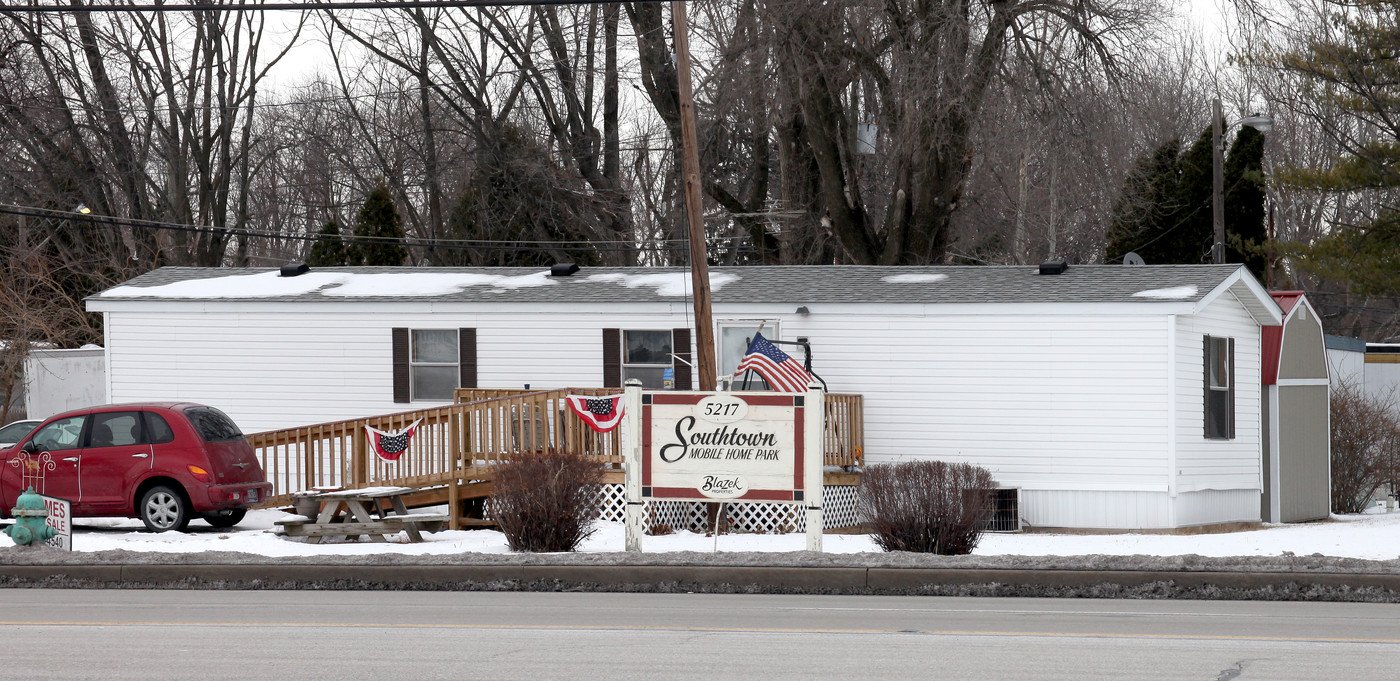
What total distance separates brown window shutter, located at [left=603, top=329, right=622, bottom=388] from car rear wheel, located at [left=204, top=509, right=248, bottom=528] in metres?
5.49

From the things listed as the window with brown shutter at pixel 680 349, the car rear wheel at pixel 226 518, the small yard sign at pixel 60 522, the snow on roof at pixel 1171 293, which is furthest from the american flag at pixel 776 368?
the small yard sign at pixel 60 522

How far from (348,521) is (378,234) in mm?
21181

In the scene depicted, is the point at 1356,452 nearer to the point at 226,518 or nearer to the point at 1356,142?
the point at 1356,142

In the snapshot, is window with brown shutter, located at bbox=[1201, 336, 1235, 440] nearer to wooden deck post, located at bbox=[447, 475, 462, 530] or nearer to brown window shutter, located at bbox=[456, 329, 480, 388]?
wooden deck post, located at bbox=[447, 475, 462, 530]

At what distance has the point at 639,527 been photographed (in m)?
14.5

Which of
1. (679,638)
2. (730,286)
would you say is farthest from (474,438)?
(679,638)

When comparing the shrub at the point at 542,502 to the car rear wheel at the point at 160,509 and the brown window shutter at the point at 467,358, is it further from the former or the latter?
the brown window shutter at the point at 467,358

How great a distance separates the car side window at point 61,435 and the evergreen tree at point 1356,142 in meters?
18.4

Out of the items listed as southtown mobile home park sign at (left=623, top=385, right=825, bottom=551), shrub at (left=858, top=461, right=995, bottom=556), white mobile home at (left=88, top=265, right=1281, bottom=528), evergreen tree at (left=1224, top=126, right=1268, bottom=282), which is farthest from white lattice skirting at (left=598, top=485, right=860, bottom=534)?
evergreen tree at (left=1224, top=126, right=1268, bottom=282)

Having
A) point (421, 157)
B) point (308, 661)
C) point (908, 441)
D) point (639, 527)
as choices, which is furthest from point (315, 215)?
point (308, 661)

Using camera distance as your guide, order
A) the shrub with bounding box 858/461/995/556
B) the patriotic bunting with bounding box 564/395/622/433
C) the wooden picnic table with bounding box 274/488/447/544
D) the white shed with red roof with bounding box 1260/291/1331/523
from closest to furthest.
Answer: the shrub with bounding box 858/461/995/556 → the wooden picnic table with bounding box 274/488/447/544 → the patriotic bunting with bounding box 564/395/622/433 → the white shed with red roof with bounding box 1260/291/1331/523

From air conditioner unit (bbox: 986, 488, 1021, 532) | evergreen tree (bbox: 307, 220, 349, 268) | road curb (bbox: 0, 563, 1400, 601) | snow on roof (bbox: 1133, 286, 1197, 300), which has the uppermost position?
evergreen tree (bbox: 307, 220, 349, 268)

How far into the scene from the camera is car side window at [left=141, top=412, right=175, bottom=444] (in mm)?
17047

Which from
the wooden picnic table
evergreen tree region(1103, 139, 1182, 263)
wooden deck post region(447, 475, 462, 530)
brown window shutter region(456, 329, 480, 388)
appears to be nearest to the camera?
the wooden picnic table
